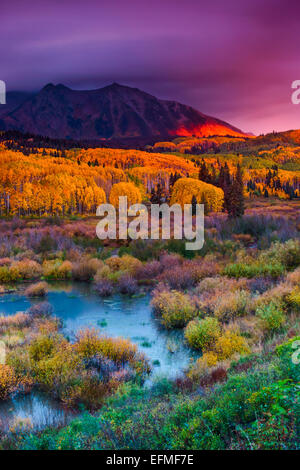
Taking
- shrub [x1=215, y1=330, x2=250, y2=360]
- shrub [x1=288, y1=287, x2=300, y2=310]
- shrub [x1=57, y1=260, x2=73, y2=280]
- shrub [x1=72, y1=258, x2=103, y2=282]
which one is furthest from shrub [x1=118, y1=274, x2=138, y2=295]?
shrub [x1=215, y1=330, x2=250, y2=360]

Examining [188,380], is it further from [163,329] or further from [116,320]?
[116,320]

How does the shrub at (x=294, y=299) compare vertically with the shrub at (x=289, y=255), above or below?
below

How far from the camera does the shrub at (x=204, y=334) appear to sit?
11.7 m

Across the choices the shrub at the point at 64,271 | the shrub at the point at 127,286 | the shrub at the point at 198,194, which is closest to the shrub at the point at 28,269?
the shrub at the point at 64,271

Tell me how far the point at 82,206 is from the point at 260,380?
77441mm

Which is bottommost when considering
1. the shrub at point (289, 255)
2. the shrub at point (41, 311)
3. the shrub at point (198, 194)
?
the shrub at point (41, 311)

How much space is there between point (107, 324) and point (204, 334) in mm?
5045

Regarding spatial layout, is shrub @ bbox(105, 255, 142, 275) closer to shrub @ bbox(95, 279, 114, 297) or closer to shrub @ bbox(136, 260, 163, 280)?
shrub @ bbox(136, 260, 163, 280)

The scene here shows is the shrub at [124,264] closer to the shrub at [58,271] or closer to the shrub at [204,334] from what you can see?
the shrub at [58,271]

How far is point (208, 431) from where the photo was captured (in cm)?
461

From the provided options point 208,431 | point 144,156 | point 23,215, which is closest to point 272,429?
point 208,431

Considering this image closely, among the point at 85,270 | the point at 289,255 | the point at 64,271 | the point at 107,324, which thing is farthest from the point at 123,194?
the point at 107,324

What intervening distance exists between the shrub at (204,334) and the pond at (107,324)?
1.39 feet

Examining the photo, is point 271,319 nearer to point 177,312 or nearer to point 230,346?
point 230,346
